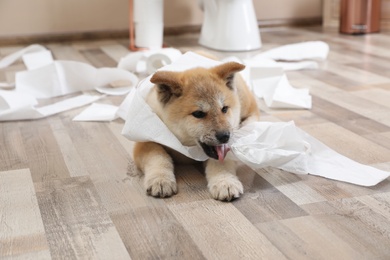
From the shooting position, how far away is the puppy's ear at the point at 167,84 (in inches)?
63.3

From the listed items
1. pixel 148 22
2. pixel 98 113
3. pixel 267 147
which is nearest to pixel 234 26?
pixel 148 22

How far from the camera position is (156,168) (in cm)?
166

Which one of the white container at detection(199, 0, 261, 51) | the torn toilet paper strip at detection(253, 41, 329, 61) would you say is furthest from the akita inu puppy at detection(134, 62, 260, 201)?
the white container at detection(199, 0, 261, 51)

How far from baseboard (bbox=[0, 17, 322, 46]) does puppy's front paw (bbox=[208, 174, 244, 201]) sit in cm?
271

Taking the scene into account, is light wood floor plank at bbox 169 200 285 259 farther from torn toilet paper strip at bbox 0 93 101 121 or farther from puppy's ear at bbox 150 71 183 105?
torn toilet paper strip at bbox 0 93 101 121

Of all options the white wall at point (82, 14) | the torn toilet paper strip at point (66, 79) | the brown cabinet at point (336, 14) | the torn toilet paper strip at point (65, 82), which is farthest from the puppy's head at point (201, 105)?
the brown cabinet at point (336, 14)

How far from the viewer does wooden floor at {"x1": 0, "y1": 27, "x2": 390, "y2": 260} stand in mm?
1331

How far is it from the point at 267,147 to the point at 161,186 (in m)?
0.34

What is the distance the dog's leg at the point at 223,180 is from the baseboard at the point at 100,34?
2.64 metres

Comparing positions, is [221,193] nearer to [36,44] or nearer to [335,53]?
[335,53]

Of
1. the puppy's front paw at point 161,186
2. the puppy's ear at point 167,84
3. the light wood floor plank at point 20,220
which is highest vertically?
the puppy's ear at point 167,84

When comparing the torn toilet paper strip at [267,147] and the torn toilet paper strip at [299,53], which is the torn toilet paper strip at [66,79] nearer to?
the torn toilet paper strip at [299,53]

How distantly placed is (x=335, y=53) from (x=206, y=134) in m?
2.12

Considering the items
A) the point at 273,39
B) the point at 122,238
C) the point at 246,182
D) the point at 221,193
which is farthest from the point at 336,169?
the point at 273,39
